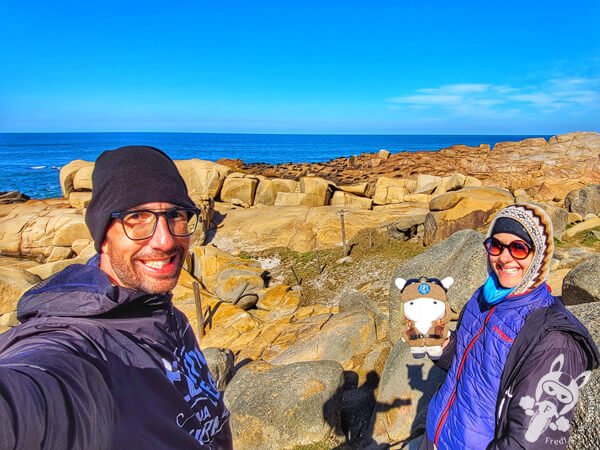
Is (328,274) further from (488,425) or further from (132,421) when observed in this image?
(132,421)

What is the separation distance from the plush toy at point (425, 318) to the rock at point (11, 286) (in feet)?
50.3

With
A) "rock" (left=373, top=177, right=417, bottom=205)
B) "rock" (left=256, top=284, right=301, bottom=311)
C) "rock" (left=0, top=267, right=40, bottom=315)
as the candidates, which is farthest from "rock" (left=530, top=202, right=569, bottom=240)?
"rock" (left=0, top=267, right=40, bottom=315)

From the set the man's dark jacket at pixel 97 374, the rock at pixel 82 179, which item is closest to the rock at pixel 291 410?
the man's dark jacket at pixel 97 374

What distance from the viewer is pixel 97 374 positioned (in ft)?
3.88

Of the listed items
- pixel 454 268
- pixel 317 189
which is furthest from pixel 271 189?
pixel 454 268

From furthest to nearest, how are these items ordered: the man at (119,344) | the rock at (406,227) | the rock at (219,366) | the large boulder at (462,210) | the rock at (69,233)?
the rock at (69,233) < the rock at (406,227) < the large boulder at (462,210) < the rock at (219,366) < the man at (119,344)

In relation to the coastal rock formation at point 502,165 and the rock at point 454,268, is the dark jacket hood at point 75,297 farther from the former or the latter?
the coastal rock formation at point 502,165

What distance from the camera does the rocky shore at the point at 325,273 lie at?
5.66 metres

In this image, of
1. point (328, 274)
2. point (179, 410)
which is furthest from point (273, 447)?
point (328, 274)

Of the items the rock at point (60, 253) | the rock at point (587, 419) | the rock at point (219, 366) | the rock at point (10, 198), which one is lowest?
the rock at point (60, 253)

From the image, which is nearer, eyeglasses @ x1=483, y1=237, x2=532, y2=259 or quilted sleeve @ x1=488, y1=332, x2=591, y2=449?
quilted sleeve @ x1=488, y1=332, x2=591, y2=449

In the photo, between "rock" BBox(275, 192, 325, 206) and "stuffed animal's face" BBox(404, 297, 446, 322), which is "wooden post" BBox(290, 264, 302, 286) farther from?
"stuffed animal's face" BBox(404, 297, 446, 322)

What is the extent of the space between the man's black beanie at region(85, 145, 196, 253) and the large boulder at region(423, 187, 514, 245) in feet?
48.5

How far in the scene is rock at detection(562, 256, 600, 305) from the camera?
5.96m
